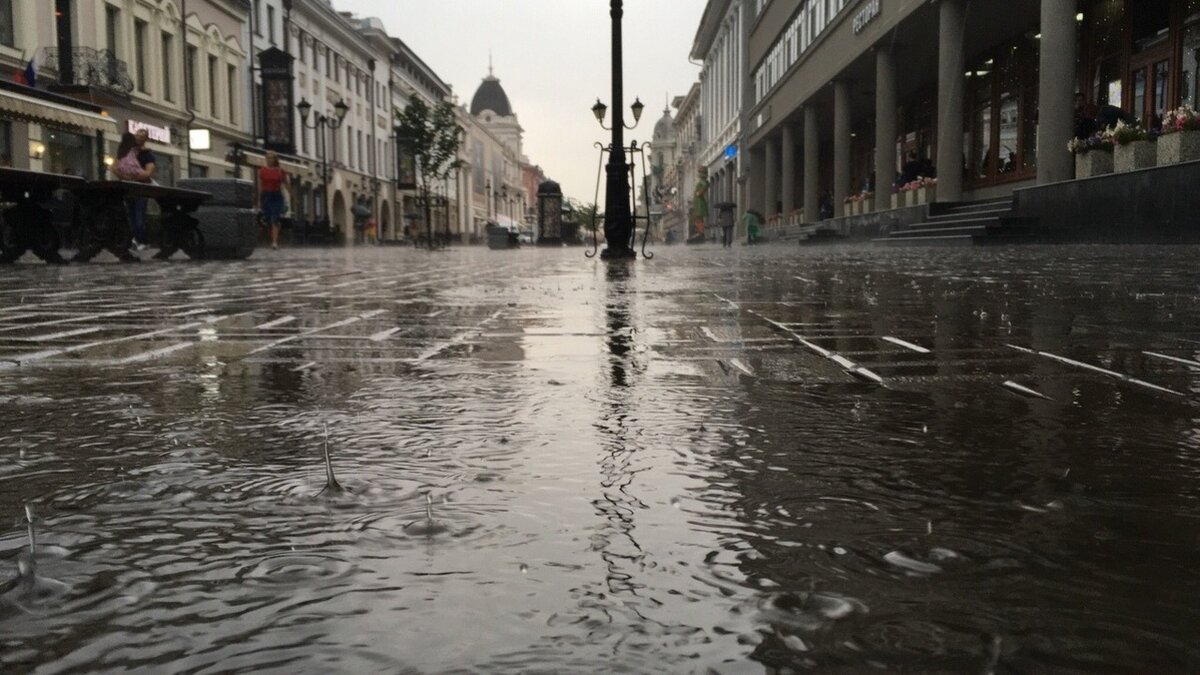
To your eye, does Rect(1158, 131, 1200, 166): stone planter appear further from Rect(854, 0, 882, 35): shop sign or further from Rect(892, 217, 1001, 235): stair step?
Rect(854, 0, 882, 35): shop sign

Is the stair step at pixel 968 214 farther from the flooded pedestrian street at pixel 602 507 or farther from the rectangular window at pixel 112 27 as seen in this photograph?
the rectangular window at pixel 112 27

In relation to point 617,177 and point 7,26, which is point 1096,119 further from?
point 7,26

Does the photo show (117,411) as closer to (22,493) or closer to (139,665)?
(22,493)

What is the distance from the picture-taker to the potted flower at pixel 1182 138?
12.8 metres

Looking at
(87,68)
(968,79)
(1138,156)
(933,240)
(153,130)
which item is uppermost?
(87,68)

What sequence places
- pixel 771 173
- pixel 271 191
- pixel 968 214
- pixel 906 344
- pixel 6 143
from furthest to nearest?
pixel 771 173, pixel 6 143, pixel 271 191, pixel 968 214, pixel 906 344

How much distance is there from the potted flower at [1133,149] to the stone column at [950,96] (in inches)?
289

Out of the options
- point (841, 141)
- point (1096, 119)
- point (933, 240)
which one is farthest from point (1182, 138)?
point (841, 141)

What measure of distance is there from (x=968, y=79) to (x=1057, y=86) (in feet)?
38.2

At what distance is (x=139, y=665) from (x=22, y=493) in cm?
91

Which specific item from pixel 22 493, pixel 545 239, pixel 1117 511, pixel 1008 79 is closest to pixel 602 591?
pixel 1117 511

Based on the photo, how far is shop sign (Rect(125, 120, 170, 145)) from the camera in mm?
32688

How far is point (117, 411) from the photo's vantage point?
2.59 metres

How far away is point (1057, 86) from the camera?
17531 mm
